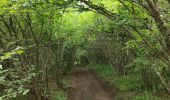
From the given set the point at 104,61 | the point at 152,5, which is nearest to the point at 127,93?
the point at 152,5

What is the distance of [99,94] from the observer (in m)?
19.6

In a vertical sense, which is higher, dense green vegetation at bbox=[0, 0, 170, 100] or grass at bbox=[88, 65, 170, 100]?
dense green vegetation at bbox=[0, 0, 170, 100]

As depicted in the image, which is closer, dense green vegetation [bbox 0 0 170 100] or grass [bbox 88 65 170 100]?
dense green vegetation [bbox 0 0 170 100]

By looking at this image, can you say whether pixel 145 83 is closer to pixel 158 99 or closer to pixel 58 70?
pixel 158 99

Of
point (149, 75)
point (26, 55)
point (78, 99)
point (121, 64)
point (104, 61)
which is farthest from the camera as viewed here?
point (104, 61)

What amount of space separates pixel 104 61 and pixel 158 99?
992 inches

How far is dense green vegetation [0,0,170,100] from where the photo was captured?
602 centimetres

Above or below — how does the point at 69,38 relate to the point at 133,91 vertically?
above

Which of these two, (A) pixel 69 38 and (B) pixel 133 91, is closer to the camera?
(B) pixel 133 91

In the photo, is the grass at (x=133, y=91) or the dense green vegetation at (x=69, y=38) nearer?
the dense green vegetation at (x=69, y=38)

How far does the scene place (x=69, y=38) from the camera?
22.8 meters

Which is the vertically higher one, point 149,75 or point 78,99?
point 149,75

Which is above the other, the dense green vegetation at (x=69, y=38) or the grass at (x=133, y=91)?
the dense green vegetation at (x=69, y=38)

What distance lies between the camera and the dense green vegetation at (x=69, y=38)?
6020mm
